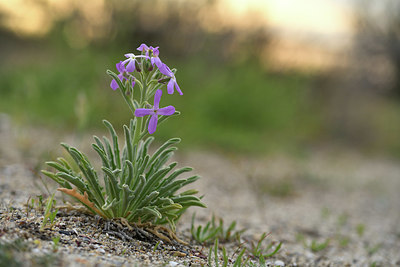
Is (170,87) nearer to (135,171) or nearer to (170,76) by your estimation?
(170,76)

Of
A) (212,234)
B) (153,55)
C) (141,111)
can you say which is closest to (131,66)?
(153,55)

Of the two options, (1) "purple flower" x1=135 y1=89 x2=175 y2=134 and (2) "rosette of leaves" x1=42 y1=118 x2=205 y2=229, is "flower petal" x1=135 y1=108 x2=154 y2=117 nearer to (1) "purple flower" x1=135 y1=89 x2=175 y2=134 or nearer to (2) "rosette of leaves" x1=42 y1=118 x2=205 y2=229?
(1) "purple flower" x1=135 y1=89 x2=175 y2=134

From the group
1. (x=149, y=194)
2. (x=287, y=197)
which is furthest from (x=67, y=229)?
(x=287, y=197)

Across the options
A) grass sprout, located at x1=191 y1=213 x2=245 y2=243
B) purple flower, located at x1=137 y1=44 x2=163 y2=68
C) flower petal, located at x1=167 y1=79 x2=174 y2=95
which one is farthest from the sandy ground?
purple flower, located at x1=137 y1=44 x2=163 y2=68

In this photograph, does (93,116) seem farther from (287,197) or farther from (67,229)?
(67,229)

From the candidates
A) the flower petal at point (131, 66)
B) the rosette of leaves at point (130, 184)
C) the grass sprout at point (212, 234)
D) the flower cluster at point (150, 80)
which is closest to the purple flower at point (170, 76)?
the flower cluster at point (150, 80)

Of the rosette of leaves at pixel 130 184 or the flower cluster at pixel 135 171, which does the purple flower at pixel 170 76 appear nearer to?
the flower cluster at pixel 135 171

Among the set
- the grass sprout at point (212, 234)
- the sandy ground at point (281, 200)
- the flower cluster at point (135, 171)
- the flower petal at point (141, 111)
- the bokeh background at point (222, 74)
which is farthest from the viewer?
the bokeh background at point (222, 74)
